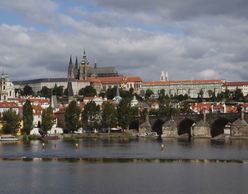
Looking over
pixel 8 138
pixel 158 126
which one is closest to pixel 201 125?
pixel 158 126

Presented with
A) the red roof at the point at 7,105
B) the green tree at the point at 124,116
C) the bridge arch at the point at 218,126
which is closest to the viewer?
the bridge arch at the point at 218,126

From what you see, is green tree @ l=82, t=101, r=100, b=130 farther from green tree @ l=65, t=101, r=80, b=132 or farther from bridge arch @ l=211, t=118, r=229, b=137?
bridge arch @ l=211, t=118, r=229, b=137

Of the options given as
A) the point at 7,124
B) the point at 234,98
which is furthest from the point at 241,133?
the point at 234,98

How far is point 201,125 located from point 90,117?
1744cm

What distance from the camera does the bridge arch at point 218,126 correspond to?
308ft

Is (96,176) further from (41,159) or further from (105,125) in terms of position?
(105,125)

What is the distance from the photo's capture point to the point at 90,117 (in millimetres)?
101938

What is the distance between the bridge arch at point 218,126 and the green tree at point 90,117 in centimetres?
1717

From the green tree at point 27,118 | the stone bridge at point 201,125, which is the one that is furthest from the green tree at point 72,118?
the stone bridge at point 201,125

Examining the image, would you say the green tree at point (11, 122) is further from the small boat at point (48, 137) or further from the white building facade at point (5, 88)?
the white building facade at point (5, 88)

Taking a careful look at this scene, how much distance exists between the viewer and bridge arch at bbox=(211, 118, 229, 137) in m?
94.0

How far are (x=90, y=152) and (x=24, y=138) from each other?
25.1m

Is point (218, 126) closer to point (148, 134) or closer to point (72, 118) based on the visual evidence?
point (148, 134)

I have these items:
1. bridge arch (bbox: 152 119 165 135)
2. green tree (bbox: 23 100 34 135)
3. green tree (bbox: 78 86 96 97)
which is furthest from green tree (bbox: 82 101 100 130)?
green tree (bbox: 78 86 96 97)
